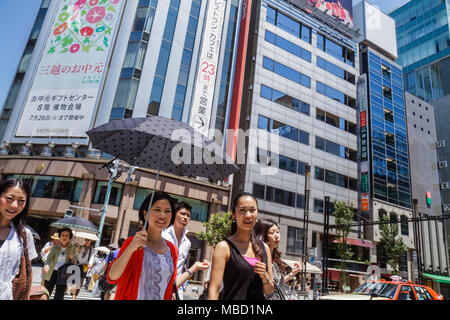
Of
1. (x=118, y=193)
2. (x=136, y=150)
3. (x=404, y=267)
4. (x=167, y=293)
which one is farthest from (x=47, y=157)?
(x=404, y=267)

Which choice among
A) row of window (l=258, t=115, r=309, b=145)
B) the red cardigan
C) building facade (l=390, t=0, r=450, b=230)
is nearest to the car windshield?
the red cardigan

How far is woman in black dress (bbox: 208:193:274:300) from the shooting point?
2.45 metres

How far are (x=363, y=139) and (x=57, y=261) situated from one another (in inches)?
1342

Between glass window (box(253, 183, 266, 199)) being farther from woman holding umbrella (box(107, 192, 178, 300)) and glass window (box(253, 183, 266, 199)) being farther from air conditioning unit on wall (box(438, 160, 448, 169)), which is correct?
air conditioning unit on wall (box(438, 160, 448, 169))

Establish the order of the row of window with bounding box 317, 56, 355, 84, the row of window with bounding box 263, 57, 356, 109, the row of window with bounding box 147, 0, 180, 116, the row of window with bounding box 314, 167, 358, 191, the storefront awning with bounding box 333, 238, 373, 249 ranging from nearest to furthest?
the row of window with bounding box 147, 0, 180, 116, the storefront awning with bounding box 333, 238, 373, 249, the row of window with bounding box 314, 167, 358, 191, the row of window with bounding box 263, 57, 356, 109, the row of window with bounding box 317, 56, 355, 84

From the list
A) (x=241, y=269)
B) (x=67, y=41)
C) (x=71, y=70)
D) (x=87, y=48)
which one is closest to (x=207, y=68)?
(x=87, y=48)

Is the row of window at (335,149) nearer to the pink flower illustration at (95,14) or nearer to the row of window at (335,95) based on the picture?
the row of window at (335,95)

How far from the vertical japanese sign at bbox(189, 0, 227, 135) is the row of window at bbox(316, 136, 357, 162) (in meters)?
12.5

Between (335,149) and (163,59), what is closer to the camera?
(163,59)

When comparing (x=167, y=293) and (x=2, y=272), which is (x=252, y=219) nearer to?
(x=167, y=293)

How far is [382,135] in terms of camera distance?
36125 mm

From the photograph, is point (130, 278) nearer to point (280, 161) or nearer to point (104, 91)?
point (104, 91)

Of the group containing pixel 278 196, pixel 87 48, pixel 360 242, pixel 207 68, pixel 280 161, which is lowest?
pixel 360 242

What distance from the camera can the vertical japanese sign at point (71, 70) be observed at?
24734mm
